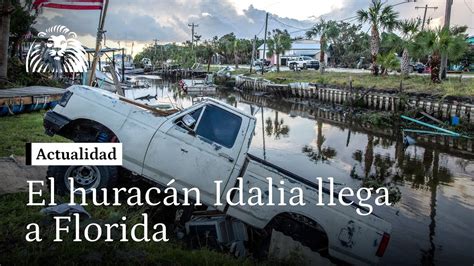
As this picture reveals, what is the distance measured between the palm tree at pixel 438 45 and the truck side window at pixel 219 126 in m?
24.7

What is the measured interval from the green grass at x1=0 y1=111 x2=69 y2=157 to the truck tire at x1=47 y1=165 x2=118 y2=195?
314 cm

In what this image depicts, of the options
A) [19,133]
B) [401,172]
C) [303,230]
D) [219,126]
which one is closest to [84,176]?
[219,126]

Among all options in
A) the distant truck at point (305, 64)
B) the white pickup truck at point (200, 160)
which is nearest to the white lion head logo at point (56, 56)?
the white pickup truck at point (200, 160)

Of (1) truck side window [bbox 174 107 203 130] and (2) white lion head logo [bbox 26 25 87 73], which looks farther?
(2) white lion head logo [bbox 26 25 87 73]

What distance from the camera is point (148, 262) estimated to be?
180 inches

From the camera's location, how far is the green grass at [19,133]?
962 centimetres

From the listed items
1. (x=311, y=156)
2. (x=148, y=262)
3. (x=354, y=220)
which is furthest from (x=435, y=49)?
(x=148, y=262)

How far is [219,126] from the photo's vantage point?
6539 millimetres

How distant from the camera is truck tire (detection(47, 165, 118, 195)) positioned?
6.58 metres

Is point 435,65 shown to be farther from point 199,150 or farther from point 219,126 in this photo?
point 199,150

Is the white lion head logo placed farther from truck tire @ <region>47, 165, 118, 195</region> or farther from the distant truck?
the distant truck

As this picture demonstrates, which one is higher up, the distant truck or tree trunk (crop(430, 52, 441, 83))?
the distant truck

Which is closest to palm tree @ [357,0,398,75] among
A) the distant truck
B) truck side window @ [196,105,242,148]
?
the distant truck

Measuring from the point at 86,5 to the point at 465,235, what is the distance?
37.3 feet
